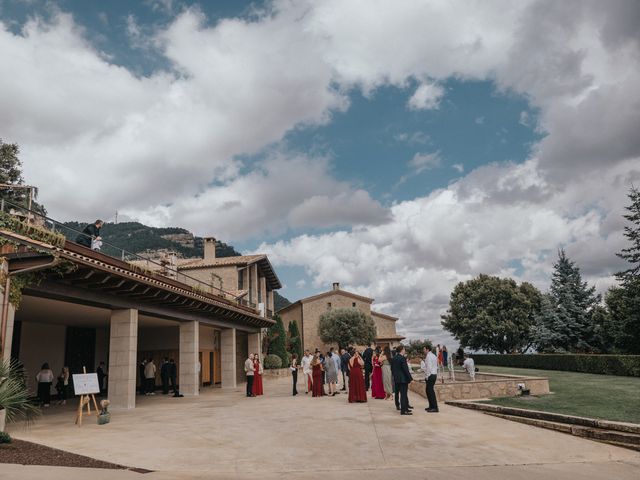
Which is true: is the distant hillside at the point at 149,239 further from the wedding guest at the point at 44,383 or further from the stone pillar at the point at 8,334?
the stone pillar at the point at 8,334

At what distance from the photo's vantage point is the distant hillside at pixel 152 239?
114m

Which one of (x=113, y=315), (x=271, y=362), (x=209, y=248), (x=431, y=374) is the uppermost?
(x=209, y=248)

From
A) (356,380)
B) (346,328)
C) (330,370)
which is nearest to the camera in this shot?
(356,380)

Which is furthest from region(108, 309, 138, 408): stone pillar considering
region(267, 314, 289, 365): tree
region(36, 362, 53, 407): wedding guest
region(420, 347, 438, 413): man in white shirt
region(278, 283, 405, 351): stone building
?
region(278, 283, 405, 351): stone building

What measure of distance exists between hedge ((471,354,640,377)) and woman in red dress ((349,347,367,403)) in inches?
640

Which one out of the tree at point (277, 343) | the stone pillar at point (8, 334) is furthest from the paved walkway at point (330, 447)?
the tree at point (277, 343)

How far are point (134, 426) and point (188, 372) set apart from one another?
29.6 ft

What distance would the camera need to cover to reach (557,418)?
398 inches

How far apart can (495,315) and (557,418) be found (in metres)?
40.8

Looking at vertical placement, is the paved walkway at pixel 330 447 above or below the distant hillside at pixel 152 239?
below

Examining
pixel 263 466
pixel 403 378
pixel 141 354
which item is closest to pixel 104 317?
pixel 141 354

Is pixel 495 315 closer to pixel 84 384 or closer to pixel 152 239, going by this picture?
Answer: pixel 84 384

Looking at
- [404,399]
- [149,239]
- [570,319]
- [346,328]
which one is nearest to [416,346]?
[346,328]

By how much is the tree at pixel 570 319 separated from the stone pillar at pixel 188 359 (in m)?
25.8
